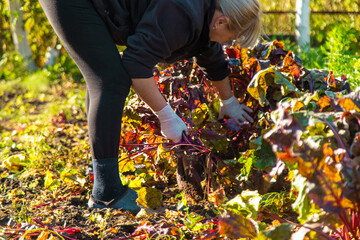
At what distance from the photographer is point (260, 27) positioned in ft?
6.28

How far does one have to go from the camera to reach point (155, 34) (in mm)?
1654

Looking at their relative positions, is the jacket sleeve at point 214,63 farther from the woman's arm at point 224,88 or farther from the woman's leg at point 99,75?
the woman's leg at point 99,75

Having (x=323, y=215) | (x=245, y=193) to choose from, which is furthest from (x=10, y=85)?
(x=323, y=215)

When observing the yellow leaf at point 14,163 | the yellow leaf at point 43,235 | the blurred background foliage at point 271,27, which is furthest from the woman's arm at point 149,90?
the blurred background foliage at point 271,27

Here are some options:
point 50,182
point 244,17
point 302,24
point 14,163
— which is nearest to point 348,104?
point 244,17

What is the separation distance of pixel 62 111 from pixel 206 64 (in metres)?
2.06

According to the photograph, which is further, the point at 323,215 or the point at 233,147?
the point at 233,147

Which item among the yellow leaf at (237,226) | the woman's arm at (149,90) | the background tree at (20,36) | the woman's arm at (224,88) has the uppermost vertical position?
the background tree at (20,36)

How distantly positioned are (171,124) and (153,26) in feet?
1.47

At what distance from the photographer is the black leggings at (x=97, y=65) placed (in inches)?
67.6

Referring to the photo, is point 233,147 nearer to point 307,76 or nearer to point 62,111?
point 307,76

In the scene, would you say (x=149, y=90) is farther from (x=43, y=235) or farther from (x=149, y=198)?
(x=43, y=235)

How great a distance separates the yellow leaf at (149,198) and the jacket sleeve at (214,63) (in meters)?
0.67

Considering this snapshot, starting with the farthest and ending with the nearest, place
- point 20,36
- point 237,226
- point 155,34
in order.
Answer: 1. point 20,36
2. point 155,34
3. point 237,226
